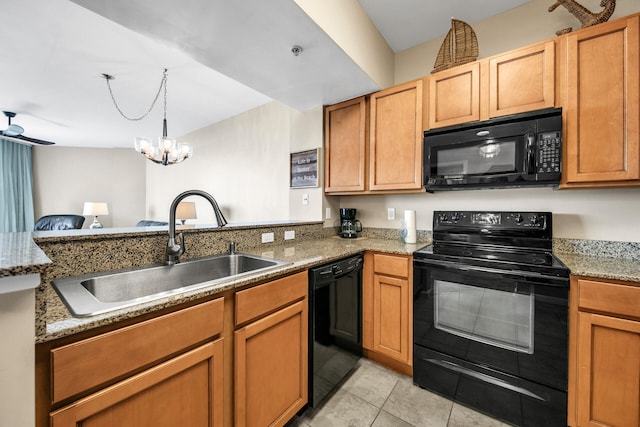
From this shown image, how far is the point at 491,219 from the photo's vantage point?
5.97 ft

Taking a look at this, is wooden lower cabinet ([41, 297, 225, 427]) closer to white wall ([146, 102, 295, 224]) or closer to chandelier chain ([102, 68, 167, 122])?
white wall ([146, 102, 295, 224])

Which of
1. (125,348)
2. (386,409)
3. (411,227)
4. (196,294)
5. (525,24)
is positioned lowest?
(386,409)

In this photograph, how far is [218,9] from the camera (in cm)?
125

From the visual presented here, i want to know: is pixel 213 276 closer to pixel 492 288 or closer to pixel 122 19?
pixel 122 19

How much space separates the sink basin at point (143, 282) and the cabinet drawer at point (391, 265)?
2.50 feet

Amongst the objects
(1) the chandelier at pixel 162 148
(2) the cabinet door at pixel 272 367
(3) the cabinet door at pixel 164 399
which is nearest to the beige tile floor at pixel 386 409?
(2) the cabinet door at pixel 272 367

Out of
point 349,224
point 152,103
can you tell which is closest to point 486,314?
point 349,224

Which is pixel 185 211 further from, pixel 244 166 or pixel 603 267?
pixel 603 267

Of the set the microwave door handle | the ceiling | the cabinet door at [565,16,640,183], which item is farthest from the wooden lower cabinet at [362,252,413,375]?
the ceiling

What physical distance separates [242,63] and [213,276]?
4.68ft

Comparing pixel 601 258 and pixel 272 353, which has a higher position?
pixel 601 258

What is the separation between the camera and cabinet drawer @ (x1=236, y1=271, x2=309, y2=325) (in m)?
1.05

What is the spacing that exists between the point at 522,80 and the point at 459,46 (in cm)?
53

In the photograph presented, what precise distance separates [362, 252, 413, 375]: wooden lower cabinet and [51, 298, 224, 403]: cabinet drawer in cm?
119
